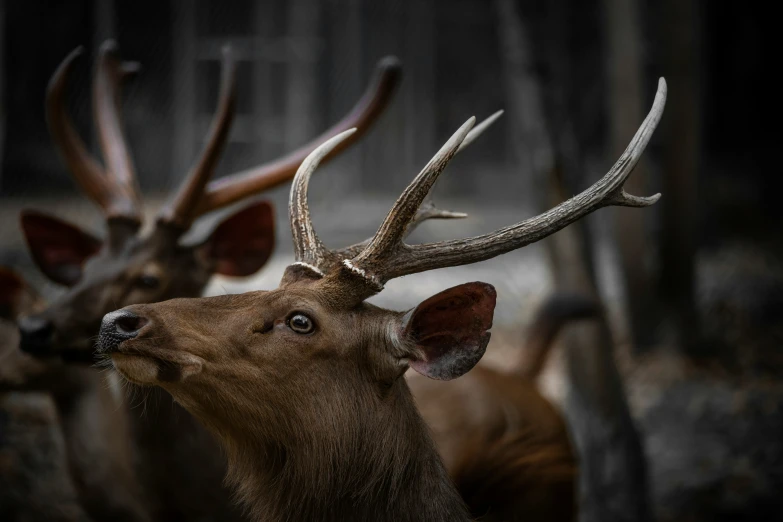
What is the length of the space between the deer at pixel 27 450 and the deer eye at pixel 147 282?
2.26 ft

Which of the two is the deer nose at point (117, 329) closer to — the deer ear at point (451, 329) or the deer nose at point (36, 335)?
the deer ear at point (451, 329)

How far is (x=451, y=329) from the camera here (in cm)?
225

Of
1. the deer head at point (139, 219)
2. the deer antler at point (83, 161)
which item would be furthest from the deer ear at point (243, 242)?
the deer antler at point (83, 161)

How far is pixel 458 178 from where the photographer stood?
463 inches

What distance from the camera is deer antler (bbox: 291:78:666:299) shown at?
7.24 ft

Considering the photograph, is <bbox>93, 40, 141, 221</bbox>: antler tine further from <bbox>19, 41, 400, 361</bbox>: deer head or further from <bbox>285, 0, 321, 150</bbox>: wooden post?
<bbox>285, 0, 321, 150</bbox>: wooden post

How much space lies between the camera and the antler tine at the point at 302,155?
Result: 3.64 metres

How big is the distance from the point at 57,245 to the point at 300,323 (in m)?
2.14

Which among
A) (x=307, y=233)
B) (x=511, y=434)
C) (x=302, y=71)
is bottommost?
(x=511, y=434)

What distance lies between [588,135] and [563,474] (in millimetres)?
9138

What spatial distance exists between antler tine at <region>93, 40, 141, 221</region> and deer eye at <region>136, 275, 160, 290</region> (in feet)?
1.82

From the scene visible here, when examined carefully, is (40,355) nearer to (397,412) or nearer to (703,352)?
(397,412)

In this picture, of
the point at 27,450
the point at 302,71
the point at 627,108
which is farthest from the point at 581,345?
the point at 302,71

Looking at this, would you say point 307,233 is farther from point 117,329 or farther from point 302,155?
point 302,155
